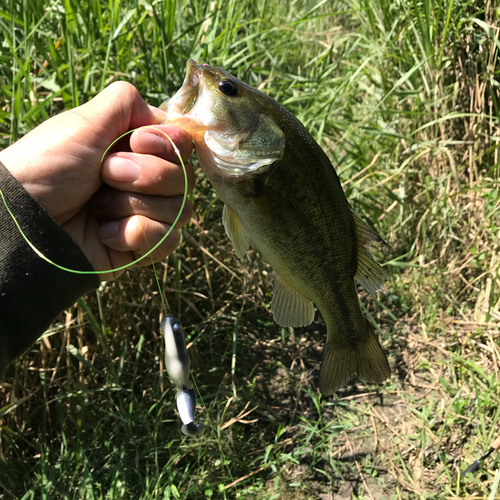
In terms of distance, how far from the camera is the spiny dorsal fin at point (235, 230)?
1.59m

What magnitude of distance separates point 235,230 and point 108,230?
443mm

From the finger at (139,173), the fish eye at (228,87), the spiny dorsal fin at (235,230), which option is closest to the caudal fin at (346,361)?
the spiny dorsal fin at (235,230)

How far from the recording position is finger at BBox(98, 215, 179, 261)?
5.31ft

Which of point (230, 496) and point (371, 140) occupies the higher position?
point (371, 140)

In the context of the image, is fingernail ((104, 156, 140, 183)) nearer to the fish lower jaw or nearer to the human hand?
the human hand

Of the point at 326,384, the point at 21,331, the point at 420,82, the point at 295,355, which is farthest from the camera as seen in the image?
the point at 420,82

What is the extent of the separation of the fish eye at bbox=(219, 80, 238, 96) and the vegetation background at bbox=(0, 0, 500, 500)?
1.05m

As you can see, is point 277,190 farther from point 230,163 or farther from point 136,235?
point 136,235

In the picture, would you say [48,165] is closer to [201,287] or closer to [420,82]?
[201,287]

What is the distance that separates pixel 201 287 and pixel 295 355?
795 millimetres

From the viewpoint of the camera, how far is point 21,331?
155 cm

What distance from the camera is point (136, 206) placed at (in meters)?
1.62

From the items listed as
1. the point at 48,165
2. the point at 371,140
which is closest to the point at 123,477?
the point at 48,165

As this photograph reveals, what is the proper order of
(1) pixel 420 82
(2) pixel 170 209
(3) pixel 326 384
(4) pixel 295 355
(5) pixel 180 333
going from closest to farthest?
(5) pixel 180 333 < (2) pixel 170 209 < (3) pixel 326 384 < (4) pixel 295 355 < (1) pixel 420 82
